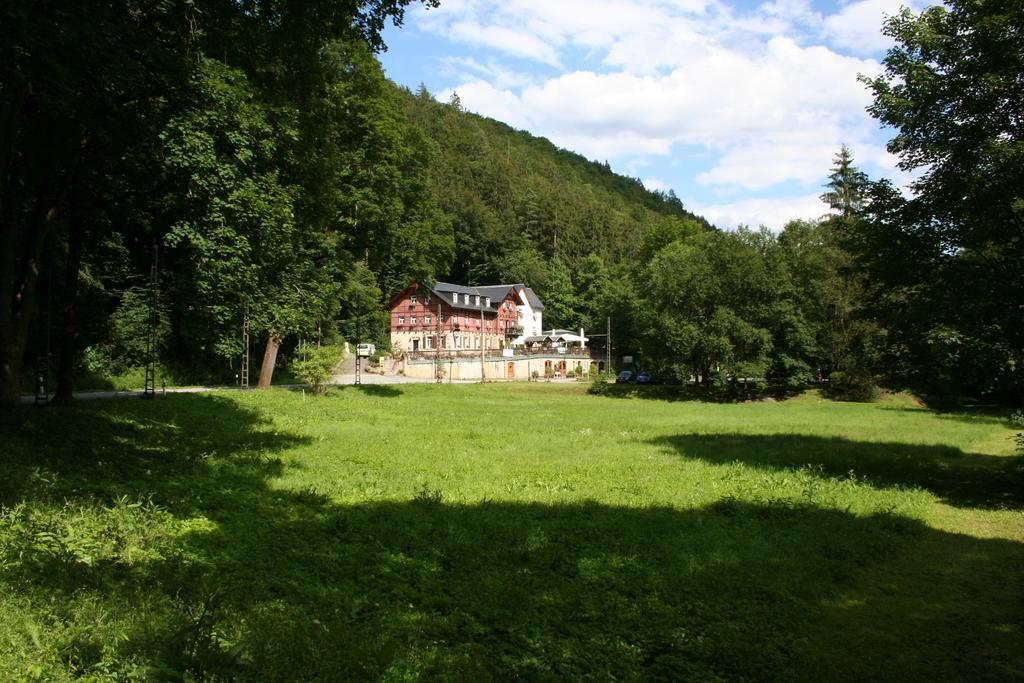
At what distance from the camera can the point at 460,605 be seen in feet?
22.5

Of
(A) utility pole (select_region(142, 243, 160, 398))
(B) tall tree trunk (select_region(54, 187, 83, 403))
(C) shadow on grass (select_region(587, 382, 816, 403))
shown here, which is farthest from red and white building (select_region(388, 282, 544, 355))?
(B) tall tree trunk (select_region(54, 187, 83, 403))

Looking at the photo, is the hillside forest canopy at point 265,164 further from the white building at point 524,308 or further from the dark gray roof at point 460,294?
the white building at point 524,308

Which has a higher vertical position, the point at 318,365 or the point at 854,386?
the point at 318,365

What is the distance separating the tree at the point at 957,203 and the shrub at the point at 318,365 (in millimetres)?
23844

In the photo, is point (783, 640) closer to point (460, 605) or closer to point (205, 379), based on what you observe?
point (460, 605)

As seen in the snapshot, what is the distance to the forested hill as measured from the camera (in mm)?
101125

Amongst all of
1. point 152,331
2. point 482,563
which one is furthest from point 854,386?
point 482,563

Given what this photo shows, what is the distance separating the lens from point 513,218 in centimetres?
10594

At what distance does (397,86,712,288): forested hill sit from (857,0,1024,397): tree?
74346 millimetres

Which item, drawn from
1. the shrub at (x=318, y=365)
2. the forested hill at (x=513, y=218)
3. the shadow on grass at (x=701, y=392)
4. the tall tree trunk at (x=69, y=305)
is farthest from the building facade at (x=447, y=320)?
the tall tree trunk at (x=69, y=305)

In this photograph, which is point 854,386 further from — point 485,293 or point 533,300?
point 533,300

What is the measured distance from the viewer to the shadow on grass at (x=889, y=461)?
14047 mm

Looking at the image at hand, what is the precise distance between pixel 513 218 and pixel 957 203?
9426 cm

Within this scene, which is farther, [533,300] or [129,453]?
[533,300]
